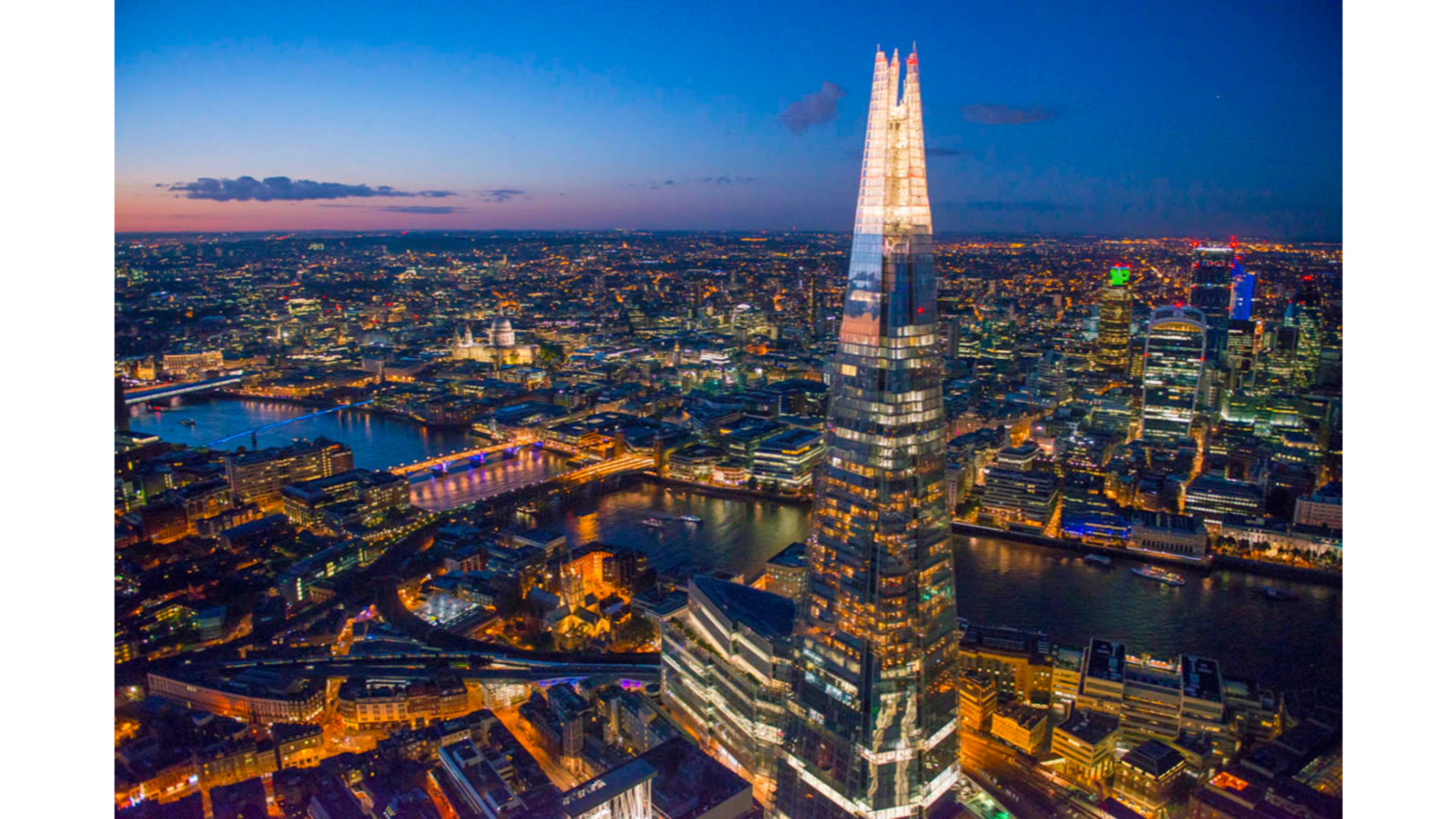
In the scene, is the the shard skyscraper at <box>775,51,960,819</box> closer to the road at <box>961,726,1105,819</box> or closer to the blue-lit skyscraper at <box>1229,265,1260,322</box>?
the road at <box>961,726,1105,819</box>

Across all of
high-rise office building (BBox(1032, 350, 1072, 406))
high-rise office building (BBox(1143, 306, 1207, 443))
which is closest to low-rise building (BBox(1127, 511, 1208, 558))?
high-rise office building (BBox(1143, 306, 1207, 443))

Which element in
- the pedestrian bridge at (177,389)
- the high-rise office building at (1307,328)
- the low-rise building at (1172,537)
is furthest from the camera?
the pedestrian bridge at (177,389)

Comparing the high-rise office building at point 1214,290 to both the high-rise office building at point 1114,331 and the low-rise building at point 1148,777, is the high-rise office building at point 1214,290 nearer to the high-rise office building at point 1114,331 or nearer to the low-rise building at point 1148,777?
the high-rise office building at point 1114,331

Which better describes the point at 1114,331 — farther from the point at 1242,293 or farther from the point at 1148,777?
the point at 1148,777

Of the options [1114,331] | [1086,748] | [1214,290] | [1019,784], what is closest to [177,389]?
[1019,784]

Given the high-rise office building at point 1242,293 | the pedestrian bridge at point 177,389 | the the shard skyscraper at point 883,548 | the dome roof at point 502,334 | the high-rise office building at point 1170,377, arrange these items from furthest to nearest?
1. the dome roof at point 502,334
2. the pedestrian bridge at point 177,389
3. the high-rise office building at point 1170,377
4. the high-rise office building at point 1242,293
5. the the shard skyscraper at point 883,548

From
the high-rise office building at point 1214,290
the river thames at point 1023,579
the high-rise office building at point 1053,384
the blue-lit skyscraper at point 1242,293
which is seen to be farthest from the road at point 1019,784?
the high-rise office building at point 1053,384
